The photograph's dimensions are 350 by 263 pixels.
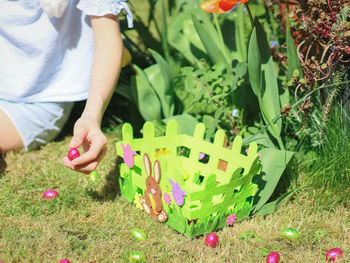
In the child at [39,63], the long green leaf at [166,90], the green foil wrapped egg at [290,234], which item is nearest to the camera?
the green foil wrapped egg at [290,234]

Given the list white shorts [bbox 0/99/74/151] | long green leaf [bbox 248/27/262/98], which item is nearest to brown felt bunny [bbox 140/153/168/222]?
long green leaf [bbox 248/27/262/98]

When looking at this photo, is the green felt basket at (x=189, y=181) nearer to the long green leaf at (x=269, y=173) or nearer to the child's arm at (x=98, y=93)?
the long green leaf at (x=269, y=173)

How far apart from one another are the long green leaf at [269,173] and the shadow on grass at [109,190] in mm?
532

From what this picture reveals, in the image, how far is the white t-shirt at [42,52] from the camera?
1980 mm

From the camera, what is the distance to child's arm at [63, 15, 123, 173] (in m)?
1.46

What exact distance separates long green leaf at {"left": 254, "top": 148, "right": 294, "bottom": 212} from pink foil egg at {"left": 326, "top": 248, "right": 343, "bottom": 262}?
308 millimetres

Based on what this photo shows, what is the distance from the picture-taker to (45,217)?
1.64 metres

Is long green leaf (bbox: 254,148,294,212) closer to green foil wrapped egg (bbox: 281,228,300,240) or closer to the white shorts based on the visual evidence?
green foil wrapped egg (bbox: 281,228,300,240)

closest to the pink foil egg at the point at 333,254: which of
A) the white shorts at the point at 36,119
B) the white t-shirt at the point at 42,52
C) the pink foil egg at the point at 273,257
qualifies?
the pink foil egg at the point at 273,257

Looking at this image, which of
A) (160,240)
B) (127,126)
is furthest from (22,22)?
(160,240)

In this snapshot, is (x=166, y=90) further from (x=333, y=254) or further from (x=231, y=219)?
(x=333, y=254)

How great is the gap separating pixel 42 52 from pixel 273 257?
127cm

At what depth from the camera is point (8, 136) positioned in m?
2.09

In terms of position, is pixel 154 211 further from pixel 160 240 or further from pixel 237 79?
pixel 237 79
